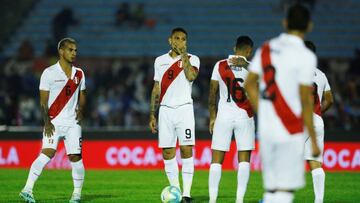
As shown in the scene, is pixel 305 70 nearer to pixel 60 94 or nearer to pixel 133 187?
pixel 60 94

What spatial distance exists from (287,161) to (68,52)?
5.41 metres

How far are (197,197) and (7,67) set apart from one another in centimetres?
1479

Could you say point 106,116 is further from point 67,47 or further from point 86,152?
point 67,47

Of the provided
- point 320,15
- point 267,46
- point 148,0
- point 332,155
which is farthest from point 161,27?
point 267,46

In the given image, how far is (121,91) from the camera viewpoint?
25.1 meters

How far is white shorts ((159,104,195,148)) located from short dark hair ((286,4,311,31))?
4507mm

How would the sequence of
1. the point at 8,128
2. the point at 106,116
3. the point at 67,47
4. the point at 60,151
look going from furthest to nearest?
the point at 106,116 < the point at 8,128 < the point at 60,151 < the point at 67,47

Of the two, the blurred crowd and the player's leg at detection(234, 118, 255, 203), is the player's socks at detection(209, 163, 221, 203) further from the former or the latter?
the blurred crowd

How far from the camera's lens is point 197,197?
13.4 meters

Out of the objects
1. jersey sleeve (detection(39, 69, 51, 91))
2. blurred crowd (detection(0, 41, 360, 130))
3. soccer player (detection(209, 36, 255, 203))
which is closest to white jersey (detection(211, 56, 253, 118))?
soccer player (detection(209, 36, 255, 203))

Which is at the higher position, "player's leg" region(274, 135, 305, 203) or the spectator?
the spectator

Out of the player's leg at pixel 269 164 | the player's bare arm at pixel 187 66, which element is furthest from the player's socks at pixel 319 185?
the player's leg at pixel 269 164

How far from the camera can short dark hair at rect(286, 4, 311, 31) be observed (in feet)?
25.7

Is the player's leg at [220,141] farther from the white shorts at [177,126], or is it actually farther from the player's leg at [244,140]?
the white shorts at [177,126]
